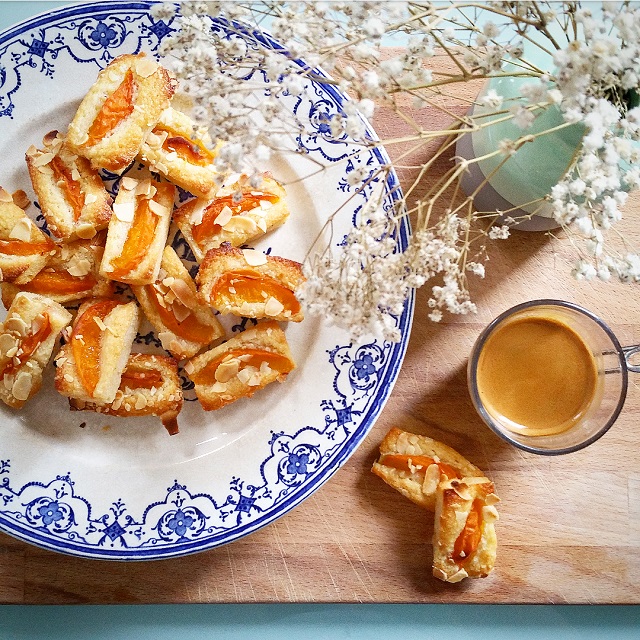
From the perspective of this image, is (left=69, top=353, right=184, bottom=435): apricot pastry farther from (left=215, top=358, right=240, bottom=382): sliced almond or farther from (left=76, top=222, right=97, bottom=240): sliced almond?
(left=76, top=222, right=97, bottom=240): sliced almond

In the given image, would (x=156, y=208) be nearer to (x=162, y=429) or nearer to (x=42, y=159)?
(x=42, y=159)

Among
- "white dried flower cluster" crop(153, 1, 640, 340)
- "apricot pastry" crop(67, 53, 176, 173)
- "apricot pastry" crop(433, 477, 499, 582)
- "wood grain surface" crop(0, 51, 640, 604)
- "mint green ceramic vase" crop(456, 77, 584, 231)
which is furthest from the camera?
"wood grain surface" crop(0, 51, 640, 604)

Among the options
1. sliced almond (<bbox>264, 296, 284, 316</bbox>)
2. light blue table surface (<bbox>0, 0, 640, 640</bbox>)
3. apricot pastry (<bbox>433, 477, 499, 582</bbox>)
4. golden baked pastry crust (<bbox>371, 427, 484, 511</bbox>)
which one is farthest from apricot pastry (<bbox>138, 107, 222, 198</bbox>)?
apricot pastry (<bbox>433, 477, 499, 582</bbox>)

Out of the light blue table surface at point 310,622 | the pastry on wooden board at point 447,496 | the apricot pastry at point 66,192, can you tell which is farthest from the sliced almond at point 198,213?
the light blue table surface at point 310,622

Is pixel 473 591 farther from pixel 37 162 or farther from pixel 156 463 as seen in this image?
pixel 37 162

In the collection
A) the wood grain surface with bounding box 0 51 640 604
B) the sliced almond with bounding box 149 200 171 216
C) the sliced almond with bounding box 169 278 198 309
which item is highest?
the sliced almond with bounding box 149 200 171 216

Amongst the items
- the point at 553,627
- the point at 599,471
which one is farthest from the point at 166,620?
the point at 599,471

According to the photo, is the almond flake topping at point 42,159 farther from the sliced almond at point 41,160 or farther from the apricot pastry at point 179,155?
the apricot pastry at point 179,155
